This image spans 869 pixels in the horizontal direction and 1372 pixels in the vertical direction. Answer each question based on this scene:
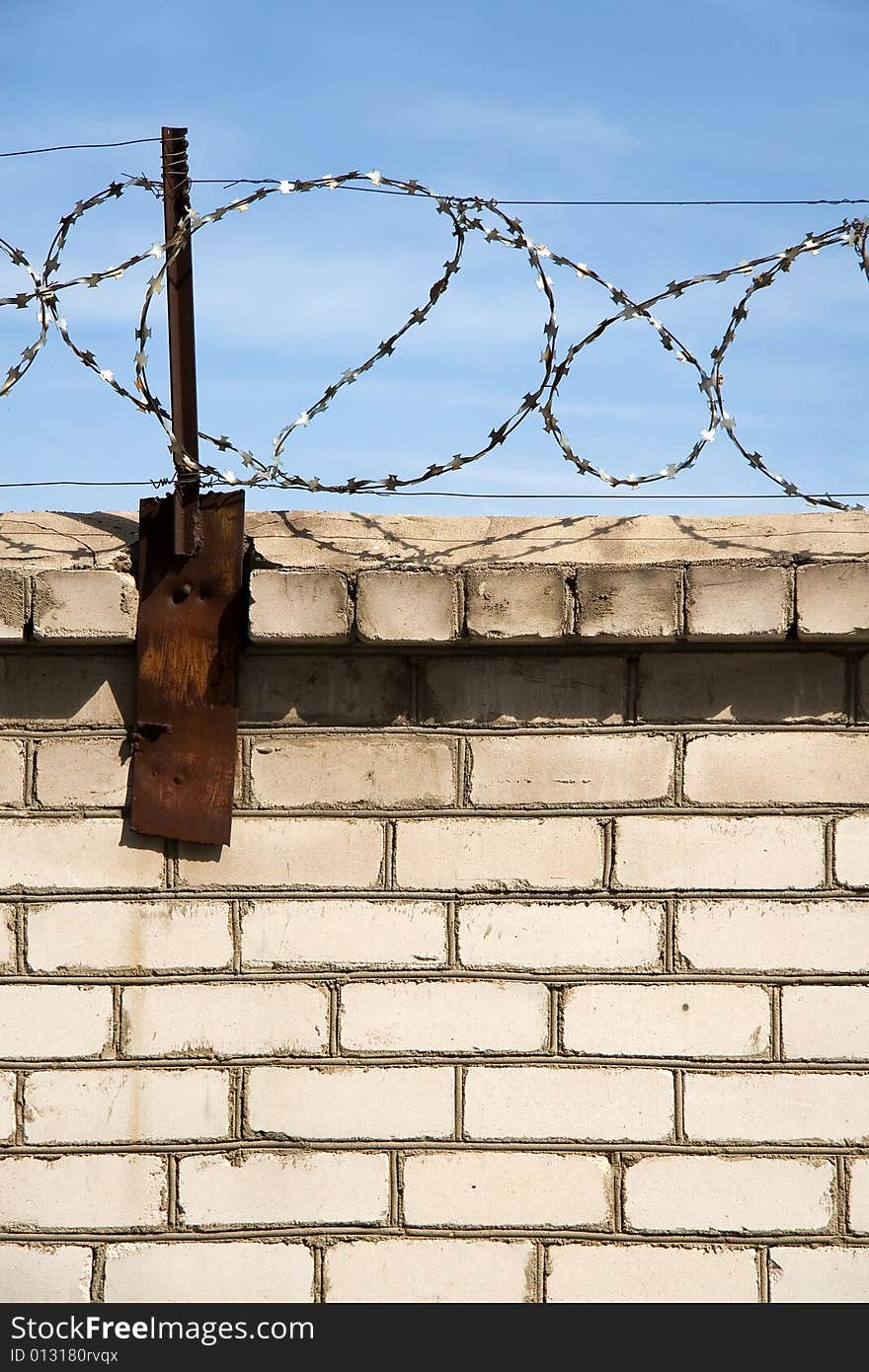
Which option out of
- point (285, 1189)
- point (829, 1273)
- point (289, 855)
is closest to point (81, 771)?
point (289, 855)

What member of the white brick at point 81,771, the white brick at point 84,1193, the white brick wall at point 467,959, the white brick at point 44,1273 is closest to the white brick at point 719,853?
the white brick wall at point 467,959

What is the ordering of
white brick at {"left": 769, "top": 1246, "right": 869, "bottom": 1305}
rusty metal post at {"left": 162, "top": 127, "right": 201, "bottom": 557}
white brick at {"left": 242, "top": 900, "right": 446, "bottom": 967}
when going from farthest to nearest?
rusty metal post at {"left": 162, "top": 127, "right": 201, "bottom": 557} < white brick at {"left": 242, "top": 900, "right": 446, "bottom": 967} < white brick at {"left": 769, "top": 1246, "right": 869, "bottom": 1305}

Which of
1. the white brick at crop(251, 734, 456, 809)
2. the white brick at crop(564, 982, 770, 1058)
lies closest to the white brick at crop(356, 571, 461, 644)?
the white brick at crop(251, 734, 456, 809)

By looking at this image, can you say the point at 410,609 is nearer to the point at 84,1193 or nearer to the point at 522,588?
the point at 522,588

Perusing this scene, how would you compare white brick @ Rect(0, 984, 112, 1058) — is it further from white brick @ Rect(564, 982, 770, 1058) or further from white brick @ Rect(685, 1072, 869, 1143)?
white brick @ Rect(685, 1072, 869, 1143)

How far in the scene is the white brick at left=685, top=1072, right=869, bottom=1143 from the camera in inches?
125

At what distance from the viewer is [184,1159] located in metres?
3.23

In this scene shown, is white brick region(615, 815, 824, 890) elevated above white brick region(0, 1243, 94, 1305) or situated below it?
above

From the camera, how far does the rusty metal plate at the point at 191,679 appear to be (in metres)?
3.28

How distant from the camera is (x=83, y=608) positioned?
329 cm

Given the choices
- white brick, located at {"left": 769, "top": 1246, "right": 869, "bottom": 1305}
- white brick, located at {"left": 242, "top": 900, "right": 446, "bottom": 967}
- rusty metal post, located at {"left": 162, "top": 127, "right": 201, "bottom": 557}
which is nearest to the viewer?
white brick, located at {"left": 769, "top": 1246, "right": 869, "bottom": 1305}

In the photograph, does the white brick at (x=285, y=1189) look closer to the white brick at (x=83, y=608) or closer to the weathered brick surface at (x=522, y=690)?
the weathered brick surface at (x=522, y=690)

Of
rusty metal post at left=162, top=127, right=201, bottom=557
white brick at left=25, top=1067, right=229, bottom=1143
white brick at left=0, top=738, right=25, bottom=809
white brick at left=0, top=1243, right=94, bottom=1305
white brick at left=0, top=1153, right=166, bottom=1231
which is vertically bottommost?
white brick at left=0, top=1243, right=94, bottom=1305

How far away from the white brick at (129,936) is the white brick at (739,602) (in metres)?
1.36
